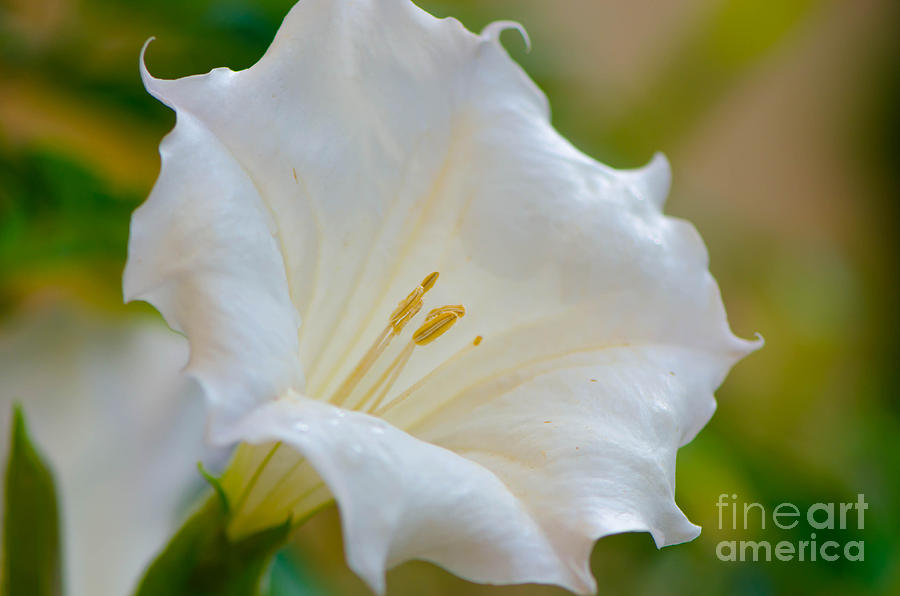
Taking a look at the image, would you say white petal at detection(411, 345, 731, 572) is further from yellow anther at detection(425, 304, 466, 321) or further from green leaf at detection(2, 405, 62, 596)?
green leaf at detection(2, 405, 62, 596)

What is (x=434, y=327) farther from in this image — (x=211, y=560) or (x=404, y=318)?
(x=211, y=560)

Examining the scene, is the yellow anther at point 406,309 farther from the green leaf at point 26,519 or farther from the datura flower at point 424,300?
the green leaf at point 26,519

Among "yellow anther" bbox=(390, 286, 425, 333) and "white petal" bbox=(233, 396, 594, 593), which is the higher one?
"white petal" bbox=(233, 396, 594, 593)

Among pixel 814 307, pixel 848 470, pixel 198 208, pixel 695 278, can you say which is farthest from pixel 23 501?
pixel 814 307

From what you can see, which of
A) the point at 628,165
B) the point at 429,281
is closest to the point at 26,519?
the point at 429,281

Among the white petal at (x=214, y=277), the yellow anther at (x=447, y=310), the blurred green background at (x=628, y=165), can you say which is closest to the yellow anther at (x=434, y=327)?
the yellow anther at (x=447, y=310)

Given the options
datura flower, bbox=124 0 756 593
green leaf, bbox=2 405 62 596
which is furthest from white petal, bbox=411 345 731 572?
green leaf, bbox=2 405 62 596
